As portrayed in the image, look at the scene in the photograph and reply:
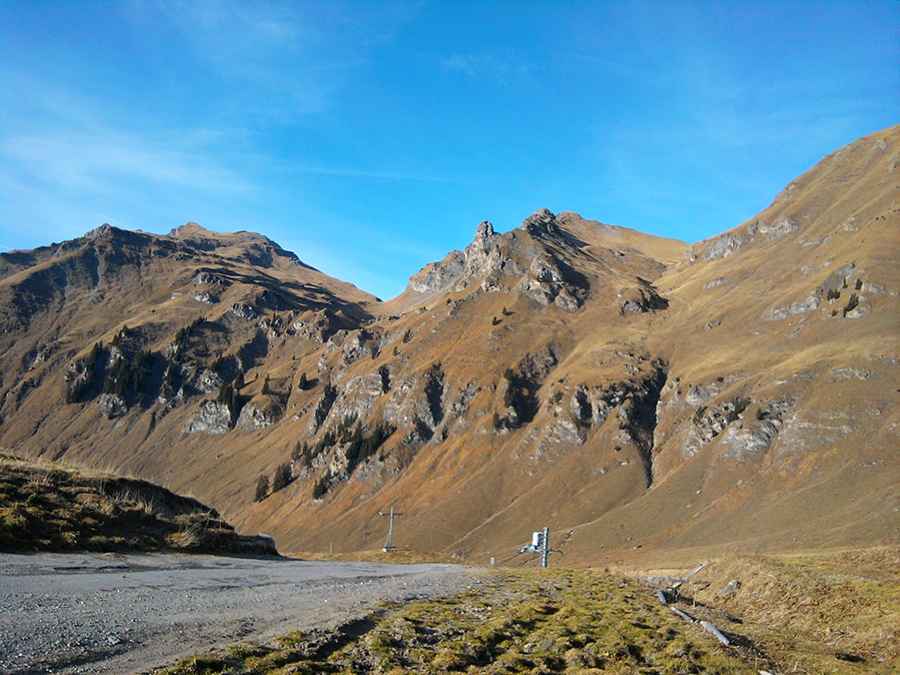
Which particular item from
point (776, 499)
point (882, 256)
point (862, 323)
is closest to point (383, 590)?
point (776, 499)

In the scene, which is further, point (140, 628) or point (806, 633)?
point (806, 633)

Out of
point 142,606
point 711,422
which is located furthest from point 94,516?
point 711,422

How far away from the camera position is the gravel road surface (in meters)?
9.86

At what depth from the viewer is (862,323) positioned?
156m

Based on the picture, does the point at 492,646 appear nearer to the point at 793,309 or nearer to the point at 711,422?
the point at 711,422

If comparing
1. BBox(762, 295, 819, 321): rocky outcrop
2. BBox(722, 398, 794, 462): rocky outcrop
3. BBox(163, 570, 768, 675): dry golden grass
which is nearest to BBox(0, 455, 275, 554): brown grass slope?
BBox(163, 570, 768, 675): dry golden grass

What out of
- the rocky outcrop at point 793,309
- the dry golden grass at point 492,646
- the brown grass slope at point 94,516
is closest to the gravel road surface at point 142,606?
the dry golden grass at point 492,646

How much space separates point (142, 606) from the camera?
13.3 m

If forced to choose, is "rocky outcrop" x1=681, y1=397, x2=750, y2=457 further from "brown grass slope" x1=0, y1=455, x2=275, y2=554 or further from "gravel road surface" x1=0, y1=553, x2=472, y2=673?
"gravel road surface" x1=0, y1=553, x2=472, y2=673

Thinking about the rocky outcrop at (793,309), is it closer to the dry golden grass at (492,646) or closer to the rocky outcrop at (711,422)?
the rocky outcrop at (711,422)

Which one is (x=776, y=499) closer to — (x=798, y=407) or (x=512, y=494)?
(x=798, y=407)

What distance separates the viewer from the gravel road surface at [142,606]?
32.3ft

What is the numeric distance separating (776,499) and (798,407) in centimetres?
3138

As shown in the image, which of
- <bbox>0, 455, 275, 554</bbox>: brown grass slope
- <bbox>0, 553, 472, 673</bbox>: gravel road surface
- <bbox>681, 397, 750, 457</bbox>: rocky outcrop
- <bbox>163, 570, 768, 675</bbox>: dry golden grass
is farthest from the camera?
<bbox>681, 397, 750, 457</bbox>: rocky outcrop
